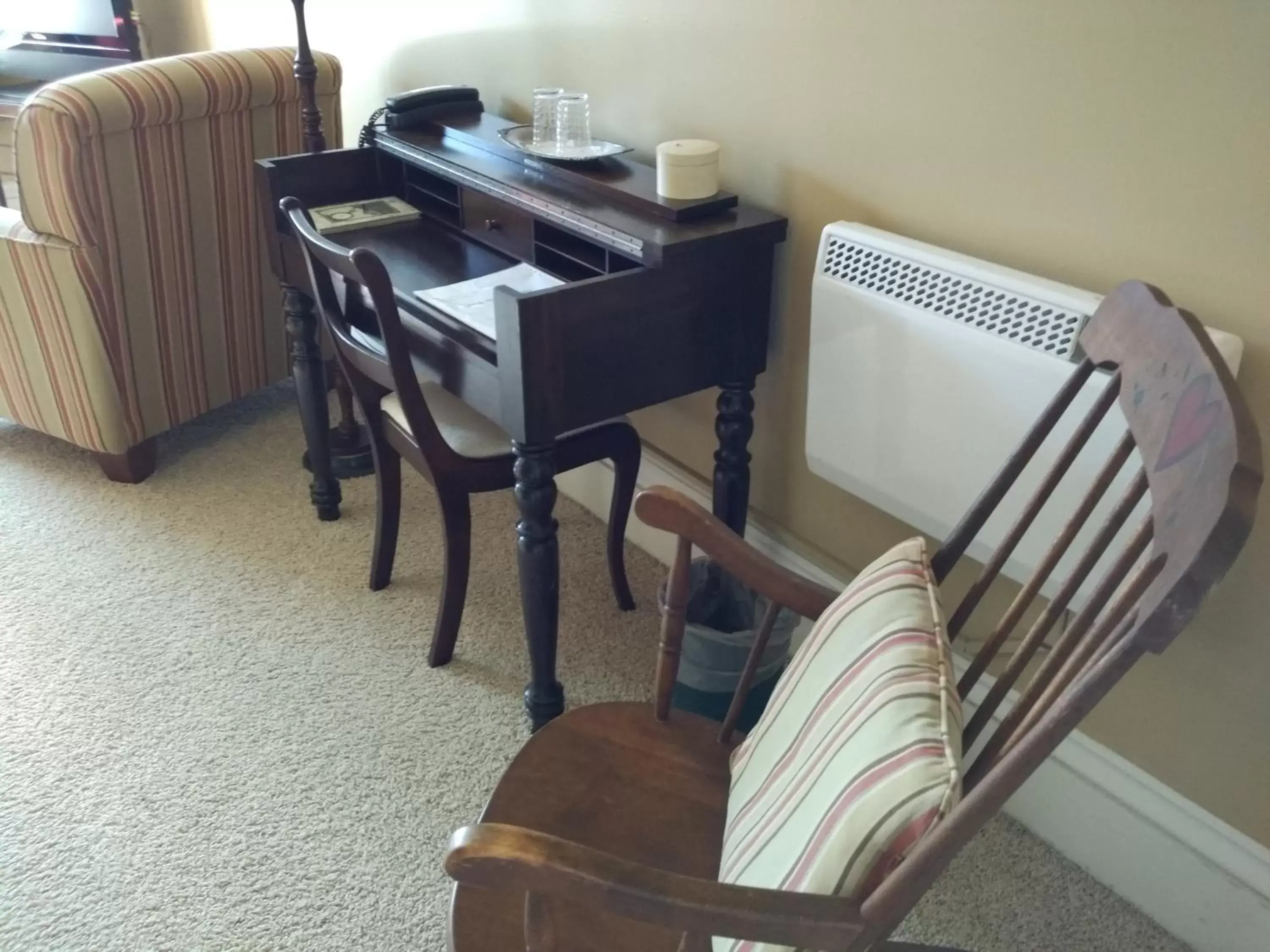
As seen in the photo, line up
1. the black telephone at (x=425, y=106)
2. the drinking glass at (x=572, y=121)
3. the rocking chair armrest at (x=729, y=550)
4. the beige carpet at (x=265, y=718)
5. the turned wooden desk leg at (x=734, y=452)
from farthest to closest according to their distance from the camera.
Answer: the black telephone at (x=425, y=106), the drinking glass at (x=572, y=121), the turned wooden desk leg at (x=734, y=452), the beige carpet at (x=265, y=718), the rocking chair armrest at (x=729, y=550)

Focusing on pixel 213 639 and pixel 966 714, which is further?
pixel 213 639

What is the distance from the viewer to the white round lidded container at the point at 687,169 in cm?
158

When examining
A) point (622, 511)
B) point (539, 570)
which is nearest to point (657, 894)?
point (539, 570)

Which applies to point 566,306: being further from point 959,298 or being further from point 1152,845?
point 1152,845

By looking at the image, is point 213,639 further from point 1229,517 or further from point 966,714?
point 1229,517

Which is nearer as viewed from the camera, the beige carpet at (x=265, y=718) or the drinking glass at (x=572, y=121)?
the beige carpet at (x=265, y=718)

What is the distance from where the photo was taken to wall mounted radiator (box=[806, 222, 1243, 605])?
4.05ft

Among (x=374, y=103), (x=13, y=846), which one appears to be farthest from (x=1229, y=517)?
(x=374, y=103)

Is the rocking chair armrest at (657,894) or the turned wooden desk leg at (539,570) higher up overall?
the rocking chair armrest at (657,894)

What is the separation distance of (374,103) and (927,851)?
2507mm

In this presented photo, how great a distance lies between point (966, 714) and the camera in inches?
64.9

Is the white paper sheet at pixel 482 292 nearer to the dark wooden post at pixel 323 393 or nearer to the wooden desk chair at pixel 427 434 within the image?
the wooden desk chair at pixel 427 434

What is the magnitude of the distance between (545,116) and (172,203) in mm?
1009

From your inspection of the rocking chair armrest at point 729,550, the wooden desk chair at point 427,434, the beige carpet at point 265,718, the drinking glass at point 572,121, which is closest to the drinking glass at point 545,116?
the drinking glass at point 572,121
